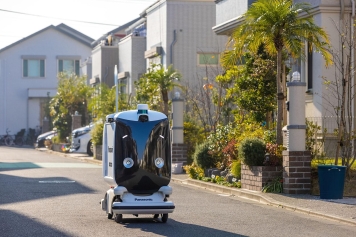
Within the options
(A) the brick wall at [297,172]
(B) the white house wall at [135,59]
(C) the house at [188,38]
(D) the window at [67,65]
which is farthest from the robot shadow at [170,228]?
(D) the window at [67,65]

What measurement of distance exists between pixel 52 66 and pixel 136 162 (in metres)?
61.8

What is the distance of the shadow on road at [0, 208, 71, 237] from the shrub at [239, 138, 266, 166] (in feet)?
24.0

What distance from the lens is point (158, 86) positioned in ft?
111

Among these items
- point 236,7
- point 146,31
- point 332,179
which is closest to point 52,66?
point 146,31

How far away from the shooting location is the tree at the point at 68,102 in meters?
54.4

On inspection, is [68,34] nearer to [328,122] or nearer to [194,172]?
[194,172]

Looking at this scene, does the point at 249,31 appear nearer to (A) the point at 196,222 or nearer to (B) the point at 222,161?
(B) the point at 222,161

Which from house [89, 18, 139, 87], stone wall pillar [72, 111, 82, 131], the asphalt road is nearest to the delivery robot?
the asphalt road

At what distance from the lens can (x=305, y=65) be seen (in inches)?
1037

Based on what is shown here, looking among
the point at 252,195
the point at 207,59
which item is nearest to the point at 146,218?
the point at 252,195

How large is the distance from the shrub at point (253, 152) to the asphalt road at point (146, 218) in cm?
124

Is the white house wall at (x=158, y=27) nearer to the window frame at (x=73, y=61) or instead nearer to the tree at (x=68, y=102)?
the tree at (x=68, y=102)

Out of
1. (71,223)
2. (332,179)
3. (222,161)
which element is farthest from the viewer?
(222,161)

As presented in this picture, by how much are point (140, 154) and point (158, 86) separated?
19.6 metres
